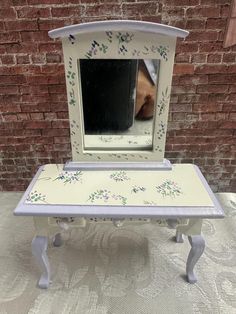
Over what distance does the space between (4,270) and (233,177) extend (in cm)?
135

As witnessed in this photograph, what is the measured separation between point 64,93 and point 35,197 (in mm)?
624

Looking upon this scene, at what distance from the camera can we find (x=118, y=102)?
3.41 feet

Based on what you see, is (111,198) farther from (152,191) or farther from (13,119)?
(13,119)

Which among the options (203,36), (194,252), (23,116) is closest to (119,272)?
(194,252)

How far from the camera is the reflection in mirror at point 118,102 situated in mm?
973

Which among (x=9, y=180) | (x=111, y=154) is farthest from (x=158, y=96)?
(x=9, y=180)

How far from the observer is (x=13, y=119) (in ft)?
4.70

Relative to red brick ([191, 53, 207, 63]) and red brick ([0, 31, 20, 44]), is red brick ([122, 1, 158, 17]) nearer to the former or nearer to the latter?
red brick ([191, 53, 207, 63])

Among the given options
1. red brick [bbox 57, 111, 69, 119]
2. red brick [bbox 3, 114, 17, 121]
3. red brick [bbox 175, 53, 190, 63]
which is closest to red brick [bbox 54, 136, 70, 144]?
red brick [bbox 57, 111, 69, 119]

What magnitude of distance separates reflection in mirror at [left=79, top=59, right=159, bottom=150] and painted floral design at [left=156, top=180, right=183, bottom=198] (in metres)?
0.18

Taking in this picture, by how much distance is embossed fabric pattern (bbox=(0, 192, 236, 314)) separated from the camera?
1017mm

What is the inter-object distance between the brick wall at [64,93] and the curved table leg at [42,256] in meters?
0.63

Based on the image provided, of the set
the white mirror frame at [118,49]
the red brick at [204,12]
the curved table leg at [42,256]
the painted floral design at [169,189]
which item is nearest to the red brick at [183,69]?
the red brick at [204,12]

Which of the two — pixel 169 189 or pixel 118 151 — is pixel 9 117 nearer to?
pixel 118 151
